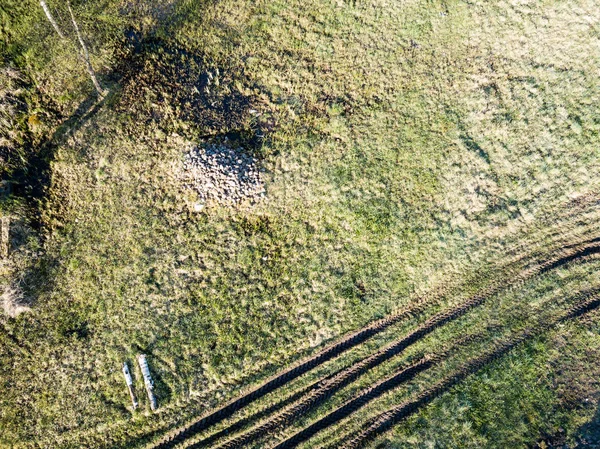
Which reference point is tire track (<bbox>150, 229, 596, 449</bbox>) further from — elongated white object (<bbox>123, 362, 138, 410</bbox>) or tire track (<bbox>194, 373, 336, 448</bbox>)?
elongated white object (<bbox>123, 362, 138, 410</bbox>)

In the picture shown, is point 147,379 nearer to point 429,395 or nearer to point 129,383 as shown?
point 129,383

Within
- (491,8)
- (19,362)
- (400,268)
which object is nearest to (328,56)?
(491,8)

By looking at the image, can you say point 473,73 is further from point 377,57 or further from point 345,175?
point 345,175

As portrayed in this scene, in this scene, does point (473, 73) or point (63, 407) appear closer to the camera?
point (63, 407)

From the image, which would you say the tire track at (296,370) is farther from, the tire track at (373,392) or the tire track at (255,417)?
the tire track at (373,392)

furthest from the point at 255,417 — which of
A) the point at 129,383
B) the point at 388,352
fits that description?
the point at 388,352
